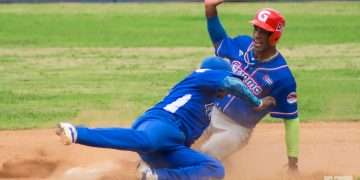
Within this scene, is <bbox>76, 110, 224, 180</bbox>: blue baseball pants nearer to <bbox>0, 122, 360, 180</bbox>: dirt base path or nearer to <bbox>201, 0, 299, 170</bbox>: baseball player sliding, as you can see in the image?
<bbox>0, 122, 360, 180</bbox>: dirt base path

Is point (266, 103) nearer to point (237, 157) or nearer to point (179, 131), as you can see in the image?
point (179, 131)

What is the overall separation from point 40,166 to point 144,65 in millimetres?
8472

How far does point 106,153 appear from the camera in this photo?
10328mm

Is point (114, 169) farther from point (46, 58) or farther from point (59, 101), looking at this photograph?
point (46, 58)

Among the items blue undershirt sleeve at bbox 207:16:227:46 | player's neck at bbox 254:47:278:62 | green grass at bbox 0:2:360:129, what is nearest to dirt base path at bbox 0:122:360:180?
green grass at bbox 0:2:360:129

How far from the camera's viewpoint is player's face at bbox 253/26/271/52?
333 inches

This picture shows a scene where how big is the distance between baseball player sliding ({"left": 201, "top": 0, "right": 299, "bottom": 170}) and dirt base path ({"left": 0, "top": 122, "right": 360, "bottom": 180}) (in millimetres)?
363

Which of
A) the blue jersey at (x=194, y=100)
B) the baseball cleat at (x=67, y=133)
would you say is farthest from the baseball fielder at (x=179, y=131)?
the baseball cleat at (x=67, y=133)

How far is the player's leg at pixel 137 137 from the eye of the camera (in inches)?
281

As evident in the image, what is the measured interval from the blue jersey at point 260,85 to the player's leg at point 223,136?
6cm

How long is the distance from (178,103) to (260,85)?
1.17m

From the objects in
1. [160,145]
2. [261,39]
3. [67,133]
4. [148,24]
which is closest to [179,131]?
[160,145]

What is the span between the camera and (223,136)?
860 cm

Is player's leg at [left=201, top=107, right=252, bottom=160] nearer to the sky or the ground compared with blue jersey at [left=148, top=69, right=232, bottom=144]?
nearer to the ground
